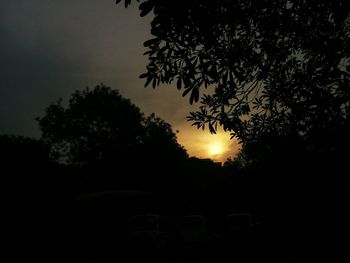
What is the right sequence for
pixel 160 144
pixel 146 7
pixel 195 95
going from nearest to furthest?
pixel 146 7 < pixel 195 95 < pixel 160 144

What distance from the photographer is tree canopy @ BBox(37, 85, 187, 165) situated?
52531 mm

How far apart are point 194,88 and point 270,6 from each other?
2.31 m

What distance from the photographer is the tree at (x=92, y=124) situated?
52.6 meters

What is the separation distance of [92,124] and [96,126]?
2.11 ft

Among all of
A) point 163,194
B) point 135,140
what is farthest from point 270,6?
point 135,140

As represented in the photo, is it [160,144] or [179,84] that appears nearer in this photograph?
[179,84]

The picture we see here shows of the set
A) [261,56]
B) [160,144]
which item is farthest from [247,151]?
[160,144]

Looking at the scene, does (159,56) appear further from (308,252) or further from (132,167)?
(132,167)

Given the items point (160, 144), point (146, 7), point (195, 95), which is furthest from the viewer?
point (160, 144)

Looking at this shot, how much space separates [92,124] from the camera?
54.0 m

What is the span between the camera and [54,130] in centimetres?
5375

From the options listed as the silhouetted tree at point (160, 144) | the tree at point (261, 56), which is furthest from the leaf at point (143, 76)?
the silhouetted tree at point (160, 144)

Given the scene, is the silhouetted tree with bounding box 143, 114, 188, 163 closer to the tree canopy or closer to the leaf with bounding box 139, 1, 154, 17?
the tree canopy

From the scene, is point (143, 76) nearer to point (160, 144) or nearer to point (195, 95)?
point (195, 95)
